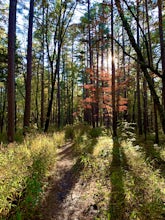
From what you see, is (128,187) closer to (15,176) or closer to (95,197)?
(95,197)

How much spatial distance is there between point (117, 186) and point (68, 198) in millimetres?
1008

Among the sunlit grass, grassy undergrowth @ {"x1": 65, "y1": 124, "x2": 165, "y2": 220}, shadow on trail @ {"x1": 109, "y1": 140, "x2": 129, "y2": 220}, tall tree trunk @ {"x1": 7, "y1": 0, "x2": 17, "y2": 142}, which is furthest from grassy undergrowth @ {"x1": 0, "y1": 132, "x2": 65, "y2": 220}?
tall tree trunk @ {"x1": 7, "y1": 0, "x2": 17, "y2": 142}

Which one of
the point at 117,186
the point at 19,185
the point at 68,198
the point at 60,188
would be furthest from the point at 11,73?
the point at 117,186

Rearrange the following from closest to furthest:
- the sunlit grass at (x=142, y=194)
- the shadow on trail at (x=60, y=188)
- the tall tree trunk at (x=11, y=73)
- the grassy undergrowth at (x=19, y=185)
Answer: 1. the grassy undergrowth at (x=19, y=185)
2. the sunlit grass at (x=142, y=194)
3. the shadow on trail at (x=60, y=188)
4. the tall tree trunk at (x=11, y=73)

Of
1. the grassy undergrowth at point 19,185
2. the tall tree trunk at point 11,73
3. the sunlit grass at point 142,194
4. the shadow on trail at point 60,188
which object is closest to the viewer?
the grassy undergrowth at point 19,185

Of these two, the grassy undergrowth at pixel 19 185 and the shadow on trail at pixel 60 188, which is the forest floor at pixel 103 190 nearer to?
the shadow on trail at pixel 60 188

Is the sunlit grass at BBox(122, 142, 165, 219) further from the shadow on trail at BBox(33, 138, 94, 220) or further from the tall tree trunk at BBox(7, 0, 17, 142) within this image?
the tall tree trunk at BBox(7, 0, 17, 142)

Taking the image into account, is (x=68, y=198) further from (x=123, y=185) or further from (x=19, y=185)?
(x=19, y=185)

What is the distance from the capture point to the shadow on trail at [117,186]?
3.73m

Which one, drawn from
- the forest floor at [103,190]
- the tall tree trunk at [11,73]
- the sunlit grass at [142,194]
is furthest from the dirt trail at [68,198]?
the tall tree trunk at [11,73]

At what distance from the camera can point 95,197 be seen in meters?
4.36

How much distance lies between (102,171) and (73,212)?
1838 millimetres

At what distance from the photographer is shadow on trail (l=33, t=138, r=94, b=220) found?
3750 millimetres

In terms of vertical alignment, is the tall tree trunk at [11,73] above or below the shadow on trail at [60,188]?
above
